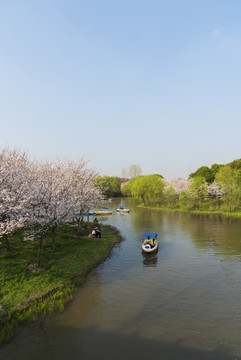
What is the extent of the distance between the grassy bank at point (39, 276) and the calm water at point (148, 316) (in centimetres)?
92

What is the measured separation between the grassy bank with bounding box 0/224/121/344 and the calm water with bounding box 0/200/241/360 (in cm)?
92

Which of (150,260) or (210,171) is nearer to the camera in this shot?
(150,260)

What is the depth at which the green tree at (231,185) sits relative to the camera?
194ft

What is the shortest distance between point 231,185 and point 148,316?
55.7 metres

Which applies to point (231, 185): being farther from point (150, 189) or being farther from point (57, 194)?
point (57, 194)

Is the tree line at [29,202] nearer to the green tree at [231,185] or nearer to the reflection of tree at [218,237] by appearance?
the reflection of tree at [218,237]

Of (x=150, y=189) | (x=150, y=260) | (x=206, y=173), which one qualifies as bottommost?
(x=150, y=260)

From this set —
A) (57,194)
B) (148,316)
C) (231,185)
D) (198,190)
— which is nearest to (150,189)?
(198,190)

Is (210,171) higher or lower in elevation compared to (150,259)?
higher

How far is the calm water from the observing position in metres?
10.9

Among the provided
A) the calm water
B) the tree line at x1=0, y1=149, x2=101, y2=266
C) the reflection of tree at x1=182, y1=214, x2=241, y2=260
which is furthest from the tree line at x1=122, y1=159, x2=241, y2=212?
the tree line at x1=0, y1=149, x2=101, y2=266

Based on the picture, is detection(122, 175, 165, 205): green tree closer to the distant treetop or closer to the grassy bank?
the distant treetop

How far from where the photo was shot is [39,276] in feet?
57.4

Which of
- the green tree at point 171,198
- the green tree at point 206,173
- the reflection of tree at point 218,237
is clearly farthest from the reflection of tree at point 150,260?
the green tree at point 206,173
